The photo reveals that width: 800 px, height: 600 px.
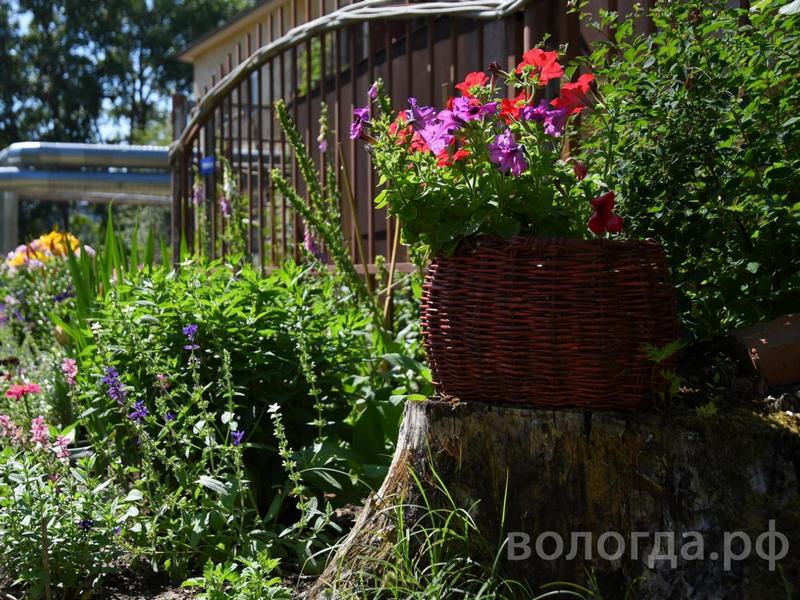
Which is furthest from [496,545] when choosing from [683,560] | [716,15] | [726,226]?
[716,15]

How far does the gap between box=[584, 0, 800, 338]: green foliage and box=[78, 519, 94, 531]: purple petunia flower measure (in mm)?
1700

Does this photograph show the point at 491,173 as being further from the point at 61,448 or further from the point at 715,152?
the point at 61,448

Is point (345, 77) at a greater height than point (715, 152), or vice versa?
point (345, 77)

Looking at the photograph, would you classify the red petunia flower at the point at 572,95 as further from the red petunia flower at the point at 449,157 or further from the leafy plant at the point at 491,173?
the red petunia flower at the point at 449,157

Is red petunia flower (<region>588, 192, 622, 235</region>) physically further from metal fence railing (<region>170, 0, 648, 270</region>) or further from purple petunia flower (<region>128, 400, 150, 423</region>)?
purple petunia flower (<region>128, 400, 150, 423</region>)

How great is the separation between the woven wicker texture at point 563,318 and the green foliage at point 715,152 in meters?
0.32

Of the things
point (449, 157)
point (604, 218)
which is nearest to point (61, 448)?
point (449, 157)

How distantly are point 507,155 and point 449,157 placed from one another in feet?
0.58

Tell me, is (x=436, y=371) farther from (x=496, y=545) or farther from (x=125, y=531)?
(x=125, y=531)

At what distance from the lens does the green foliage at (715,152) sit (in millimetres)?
2342

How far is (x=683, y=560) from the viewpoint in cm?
207

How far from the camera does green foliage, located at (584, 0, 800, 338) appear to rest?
234 cm

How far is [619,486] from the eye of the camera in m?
2.15

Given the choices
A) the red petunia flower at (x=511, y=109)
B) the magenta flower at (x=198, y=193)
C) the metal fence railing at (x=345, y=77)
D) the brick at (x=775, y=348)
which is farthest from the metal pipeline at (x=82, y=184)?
A: the brick at (x=775, y=348)
